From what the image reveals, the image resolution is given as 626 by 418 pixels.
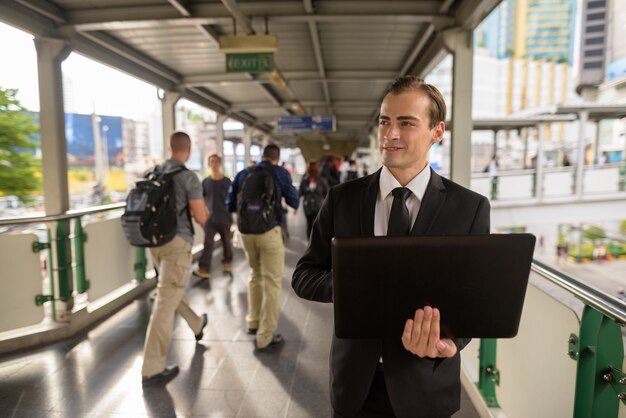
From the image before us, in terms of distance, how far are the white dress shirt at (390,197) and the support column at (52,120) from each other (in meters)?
4.25

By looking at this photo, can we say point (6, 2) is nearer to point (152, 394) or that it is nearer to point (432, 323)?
point (152, 394)

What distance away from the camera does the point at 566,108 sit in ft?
35.4

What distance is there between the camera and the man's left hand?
96cm

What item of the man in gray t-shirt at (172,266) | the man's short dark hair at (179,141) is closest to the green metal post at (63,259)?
the man in gray t-shirt at (172,266)

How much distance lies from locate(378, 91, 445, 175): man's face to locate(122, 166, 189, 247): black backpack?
238cm

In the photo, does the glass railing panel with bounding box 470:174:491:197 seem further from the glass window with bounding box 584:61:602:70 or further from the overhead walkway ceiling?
the glass window with bounding box 584:61:602:70

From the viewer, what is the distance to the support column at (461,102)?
4.70 meters

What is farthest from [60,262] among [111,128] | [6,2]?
[111,128]

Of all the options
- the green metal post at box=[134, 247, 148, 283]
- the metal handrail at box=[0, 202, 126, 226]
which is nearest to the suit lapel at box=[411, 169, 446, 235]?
the metal handrail at box=[0, 202, 126, 226]

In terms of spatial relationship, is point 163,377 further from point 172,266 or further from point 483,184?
point 483,184

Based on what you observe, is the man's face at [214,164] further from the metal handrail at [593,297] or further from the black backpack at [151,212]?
the metal handrail at [593,297]

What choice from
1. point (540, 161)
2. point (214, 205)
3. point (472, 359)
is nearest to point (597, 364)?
point (472, 359)

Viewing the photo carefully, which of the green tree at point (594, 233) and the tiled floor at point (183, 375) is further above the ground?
the tiled floor at point (183, 375)

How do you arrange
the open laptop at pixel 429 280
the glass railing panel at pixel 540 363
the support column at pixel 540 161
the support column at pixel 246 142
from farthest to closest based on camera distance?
the support column at pixel 246 142
the support column at pixel 540 161
the glass railing panel at pixel 540 363
the open laptop at pixel 429 280
